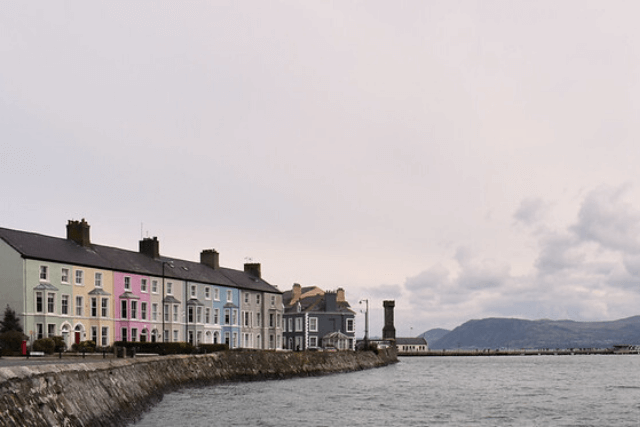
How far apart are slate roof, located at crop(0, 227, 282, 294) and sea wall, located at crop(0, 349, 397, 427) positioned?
55.4 feet

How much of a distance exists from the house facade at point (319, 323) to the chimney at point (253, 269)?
65.1 ft

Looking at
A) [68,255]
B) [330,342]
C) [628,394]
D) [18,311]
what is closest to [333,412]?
[628,394]

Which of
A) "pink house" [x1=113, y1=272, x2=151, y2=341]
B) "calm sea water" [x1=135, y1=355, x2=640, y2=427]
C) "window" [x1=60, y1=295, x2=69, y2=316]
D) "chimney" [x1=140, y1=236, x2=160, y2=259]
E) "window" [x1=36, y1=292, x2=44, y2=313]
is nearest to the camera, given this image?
"calm sea water" [x1=135, y1=355, x2=640, y2=427]

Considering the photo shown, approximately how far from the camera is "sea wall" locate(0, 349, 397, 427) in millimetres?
21766

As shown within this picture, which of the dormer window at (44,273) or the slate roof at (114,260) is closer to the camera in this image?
the dormer window at (44,273)

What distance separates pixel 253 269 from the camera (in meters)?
113

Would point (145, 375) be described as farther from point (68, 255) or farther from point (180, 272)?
point (180, 272)

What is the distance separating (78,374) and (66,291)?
42.9m

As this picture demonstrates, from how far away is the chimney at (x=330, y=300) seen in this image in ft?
438

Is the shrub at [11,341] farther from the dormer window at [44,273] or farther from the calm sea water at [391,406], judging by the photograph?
the calm sea water at [391,406]

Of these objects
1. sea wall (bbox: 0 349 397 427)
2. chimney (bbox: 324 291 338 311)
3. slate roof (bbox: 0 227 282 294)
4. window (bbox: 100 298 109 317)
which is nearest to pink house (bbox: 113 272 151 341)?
slate roof (bbox: 0 227 282 294)

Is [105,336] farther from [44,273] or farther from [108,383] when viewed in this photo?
[108,383]

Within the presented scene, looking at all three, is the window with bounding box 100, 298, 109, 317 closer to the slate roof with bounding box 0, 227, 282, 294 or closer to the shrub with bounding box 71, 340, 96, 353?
the slate roof with bounding box 0, 227, 282, 294

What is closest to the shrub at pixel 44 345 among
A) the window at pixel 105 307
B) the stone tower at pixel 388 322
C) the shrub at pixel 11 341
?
the shrub at pixel 11 341
